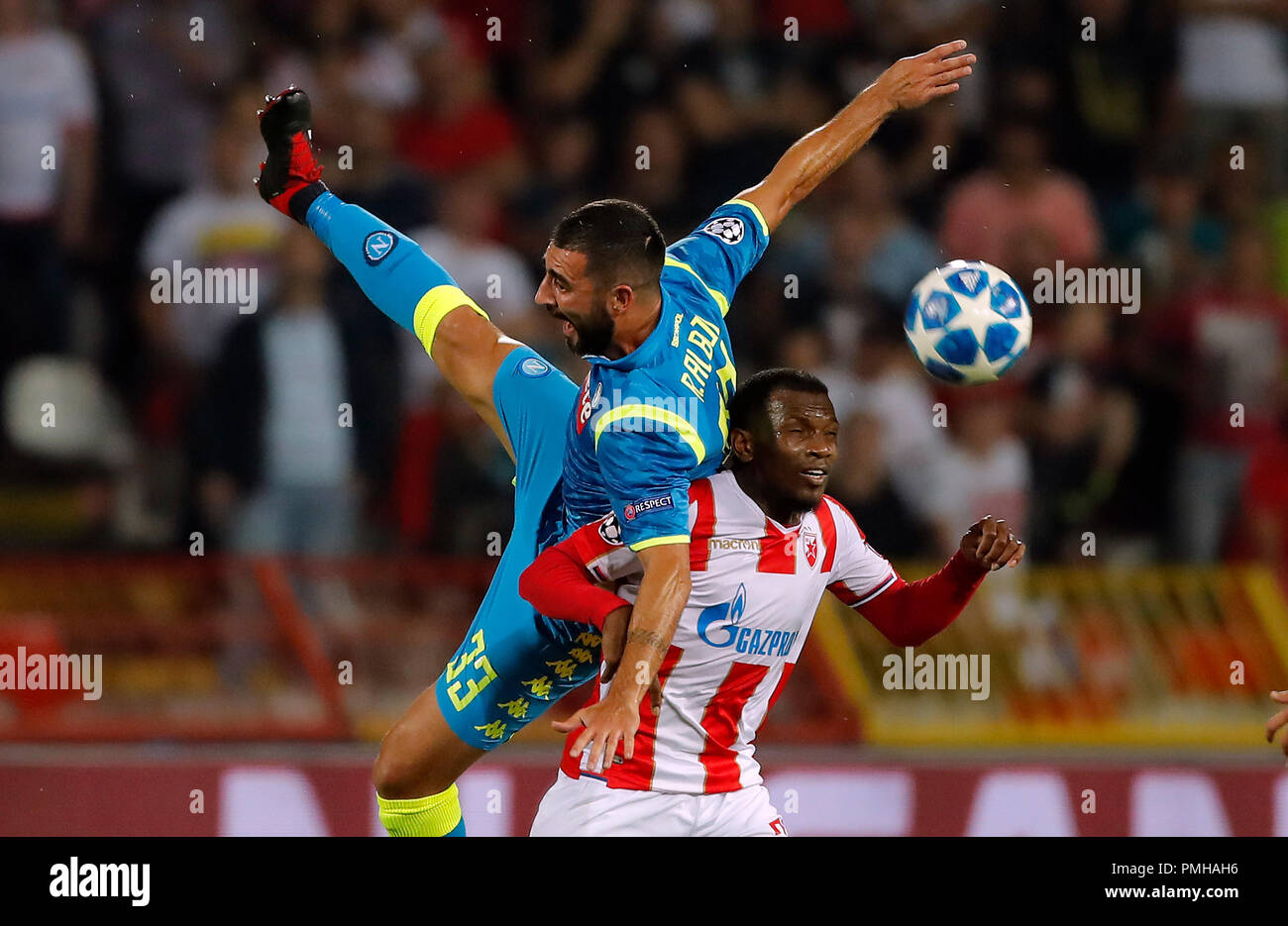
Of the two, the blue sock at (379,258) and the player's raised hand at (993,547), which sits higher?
the blue sock at (379,258)

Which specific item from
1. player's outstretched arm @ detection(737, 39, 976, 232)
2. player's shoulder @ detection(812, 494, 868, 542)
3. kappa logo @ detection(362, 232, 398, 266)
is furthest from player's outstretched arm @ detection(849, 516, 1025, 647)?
kappa logo @ detection(362, 232, 398, 266)

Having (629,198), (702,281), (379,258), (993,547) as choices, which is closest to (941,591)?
(993,547)

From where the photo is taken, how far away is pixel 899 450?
7961 millimetres

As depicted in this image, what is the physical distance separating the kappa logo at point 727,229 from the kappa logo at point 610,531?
99 cm

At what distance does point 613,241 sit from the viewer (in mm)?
4355

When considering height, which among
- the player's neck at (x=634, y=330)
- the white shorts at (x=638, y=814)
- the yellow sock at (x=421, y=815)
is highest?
the player's neck at (x=634, y=330)

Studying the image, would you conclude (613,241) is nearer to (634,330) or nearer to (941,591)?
(634,330)

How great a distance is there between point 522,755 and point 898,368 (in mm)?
2605

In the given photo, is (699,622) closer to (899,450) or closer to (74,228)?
(899,450)

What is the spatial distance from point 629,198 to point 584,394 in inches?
163

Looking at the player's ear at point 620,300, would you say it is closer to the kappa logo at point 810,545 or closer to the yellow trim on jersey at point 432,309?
the kappa logo at point 810,545

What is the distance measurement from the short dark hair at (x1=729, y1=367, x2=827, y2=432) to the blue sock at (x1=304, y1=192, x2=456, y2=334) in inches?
46.3

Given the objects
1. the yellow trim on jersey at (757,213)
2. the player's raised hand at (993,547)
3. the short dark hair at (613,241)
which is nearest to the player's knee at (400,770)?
the short dark hair at (613,241)

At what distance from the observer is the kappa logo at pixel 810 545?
15.0 feet
